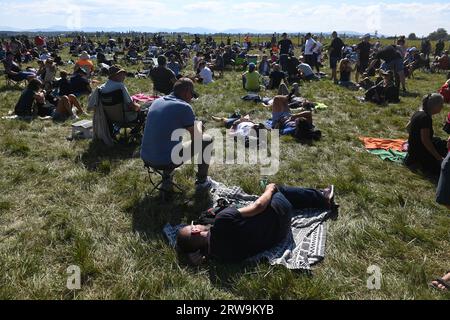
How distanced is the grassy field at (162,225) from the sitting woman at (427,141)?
312mm

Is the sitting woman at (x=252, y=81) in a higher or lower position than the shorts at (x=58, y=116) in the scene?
higher

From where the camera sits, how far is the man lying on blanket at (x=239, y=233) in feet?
11.8

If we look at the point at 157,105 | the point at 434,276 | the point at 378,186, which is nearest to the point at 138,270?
the point at 157,105

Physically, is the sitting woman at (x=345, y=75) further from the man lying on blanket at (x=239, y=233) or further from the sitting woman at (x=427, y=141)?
the man lying on blanket at (x=239, y=233)

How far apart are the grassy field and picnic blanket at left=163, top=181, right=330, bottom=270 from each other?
0.11 m

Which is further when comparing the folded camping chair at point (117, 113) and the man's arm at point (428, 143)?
the folded camping chair at point (117, 113)

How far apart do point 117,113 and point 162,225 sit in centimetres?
328

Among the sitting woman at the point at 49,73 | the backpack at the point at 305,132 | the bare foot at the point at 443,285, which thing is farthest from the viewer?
the sitting woman at the point at 49,73

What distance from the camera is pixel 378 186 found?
544 centimetres

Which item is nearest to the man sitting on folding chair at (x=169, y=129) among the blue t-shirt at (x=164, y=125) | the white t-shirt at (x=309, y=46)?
the blue t-shirt at (x=164, y=125)

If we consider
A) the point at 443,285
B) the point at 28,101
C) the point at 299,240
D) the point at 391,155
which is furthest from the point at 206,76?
the point at 443,285

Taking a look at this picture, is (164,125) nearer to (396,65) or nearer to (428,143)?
(428,143)

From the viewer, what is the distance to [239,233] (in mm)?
3590

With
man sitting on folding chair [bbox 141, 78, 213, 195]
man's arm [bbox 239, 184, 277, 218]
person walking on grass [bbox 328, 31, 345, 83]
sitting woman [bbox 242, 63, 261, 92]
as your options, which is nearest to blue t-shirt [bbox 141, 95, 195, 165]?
man sitting on folding chair [bbox 141, 78, 213, 195]
